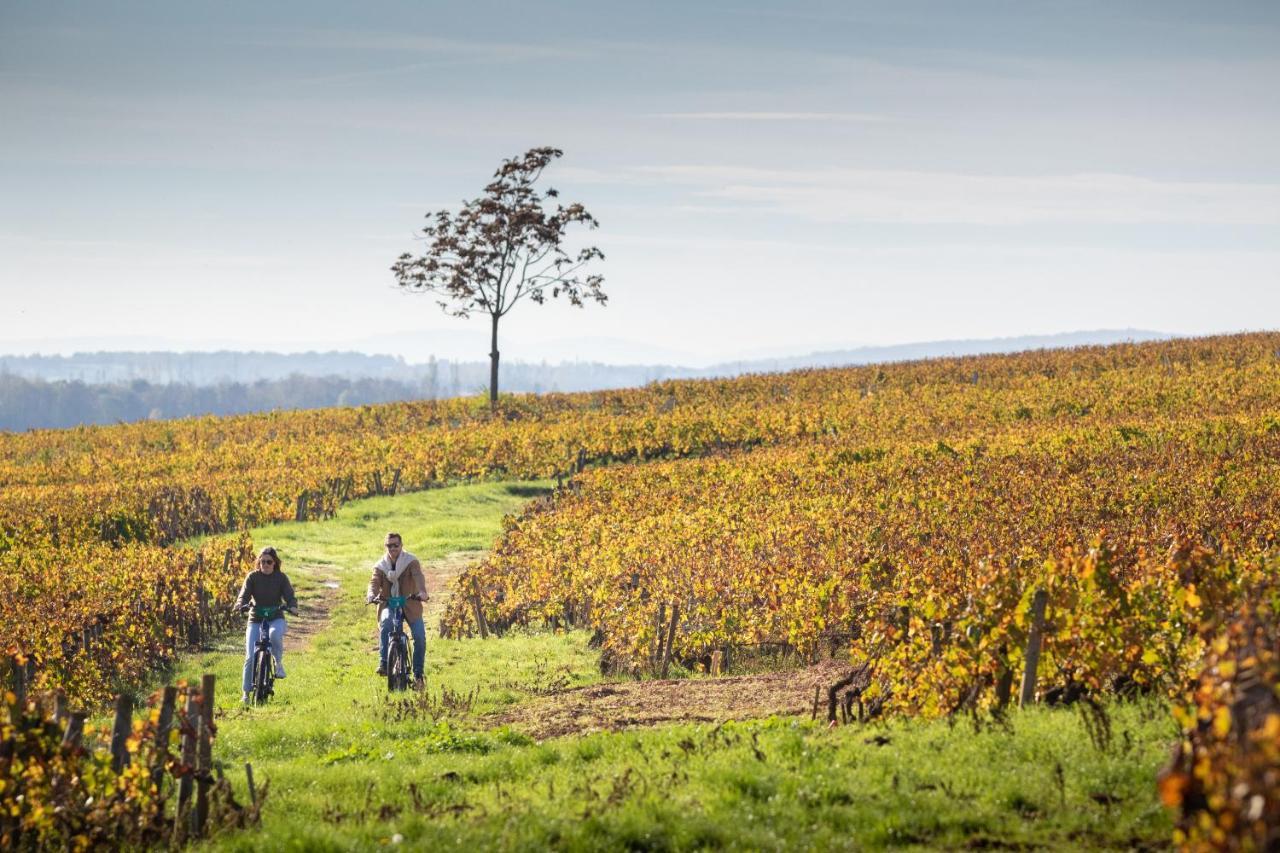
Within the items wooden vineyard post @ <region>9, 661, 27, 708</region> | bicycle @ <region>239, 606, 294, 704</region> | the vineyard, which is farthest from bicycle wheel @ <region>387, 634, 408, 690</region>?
wooden vineyard post @ <region>9, 661, 27, 708</region>

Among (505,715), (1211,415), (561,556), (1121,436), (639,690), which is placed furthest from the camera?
(1211,415)

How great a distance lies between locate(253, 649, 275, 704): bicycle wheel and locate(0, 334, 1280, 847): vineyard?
273 centimetres

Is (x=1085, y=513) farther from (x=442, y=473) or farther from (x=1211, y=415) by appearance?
(x=442, y=473)

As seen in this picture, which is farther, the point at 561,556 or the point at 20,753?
the point at 561,556

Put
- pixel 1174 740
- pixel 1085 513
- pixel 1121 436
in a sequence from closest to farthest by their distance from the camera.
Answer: pixel 1174 740
pixel 1085 513
pixel 1121 436

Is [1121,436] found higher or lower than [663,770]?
higher

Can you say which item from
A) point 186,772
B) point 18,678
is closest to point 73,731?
point 186,772

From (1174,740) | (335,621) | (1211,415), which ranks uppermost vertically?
(1211,415)

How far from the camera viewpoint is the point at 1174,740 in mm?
10000

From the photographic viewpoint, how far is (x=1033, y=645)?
449 inches

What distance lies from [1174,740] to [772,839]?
369 centimetres

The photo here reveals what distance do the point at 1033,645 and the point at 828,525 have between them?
11.8 metres

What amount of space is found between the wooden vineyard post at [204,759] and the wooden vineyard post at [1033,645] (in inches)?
288

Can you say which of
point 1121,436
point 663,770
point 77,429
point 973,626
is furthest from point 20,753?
point 77,429
